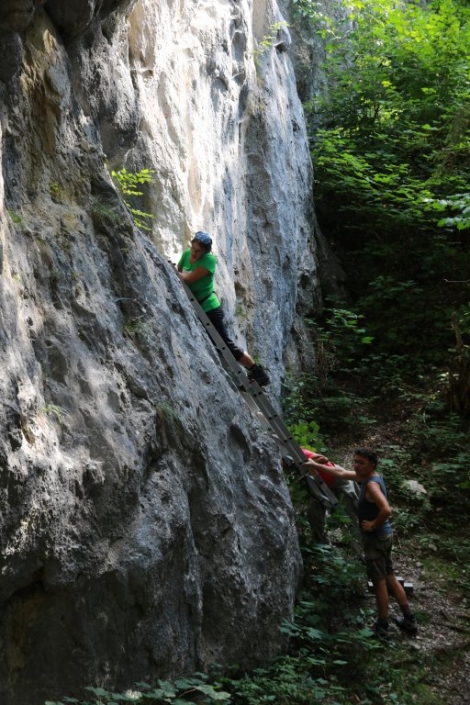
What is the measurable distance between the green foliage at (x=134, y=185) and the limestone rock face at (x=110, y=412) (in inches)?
5.6

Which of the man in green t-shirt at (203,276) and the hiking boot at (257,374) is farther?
the hiking boot at (257,374)

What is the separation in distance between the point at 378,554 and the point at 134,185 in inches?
159

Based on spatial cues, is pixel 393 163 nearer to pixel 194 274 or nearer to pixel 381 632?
pixel 194 274

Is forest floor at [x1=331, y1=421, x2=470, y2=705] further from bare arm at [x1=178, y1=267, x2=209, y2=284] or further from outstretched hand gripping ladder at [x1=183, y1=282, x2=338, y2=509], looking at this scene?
bare arm at [x1=178, y1=267, x2=209, y2=284]

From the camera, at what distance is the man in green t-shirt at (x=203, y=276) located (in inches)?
282

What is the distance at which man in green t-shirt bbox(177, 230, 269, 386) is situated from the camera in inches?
282

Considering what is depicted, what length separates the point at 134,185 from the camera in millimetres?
7188

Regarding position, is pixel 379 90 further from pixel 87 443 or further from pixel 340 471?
pixel 87 443

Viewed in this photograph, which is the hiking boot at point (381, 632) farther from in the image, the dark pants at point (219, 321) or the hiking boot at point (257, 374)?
the dark pants at point (219, 321)

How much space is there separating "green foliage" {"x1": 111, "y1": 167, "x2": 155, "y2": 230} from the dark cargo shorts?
11.6 ft

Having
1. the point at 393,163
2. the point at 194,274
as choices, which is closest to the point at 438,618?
the point at 194,274

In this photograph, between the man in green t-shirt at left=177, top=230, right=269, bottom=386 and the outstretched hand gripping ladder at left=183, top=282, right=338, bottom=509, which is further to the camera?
the outstretched hand gripping ladder at left=183, top=282, right=338, bottom=509

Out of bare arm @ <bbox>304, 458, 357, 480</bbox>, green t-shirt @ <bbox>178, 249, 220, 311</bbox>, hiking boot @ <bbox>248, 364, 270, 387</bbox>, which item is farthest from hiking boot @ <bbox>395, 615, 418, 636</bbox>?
green t-shirt @ <bbox>178, 249, 220, 311</bbox>

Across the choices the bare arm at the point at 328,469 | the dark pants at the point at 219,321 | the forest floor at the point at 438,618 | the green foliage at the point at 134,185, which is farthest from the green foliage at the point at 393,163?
the green foliage at the point at 134,185
